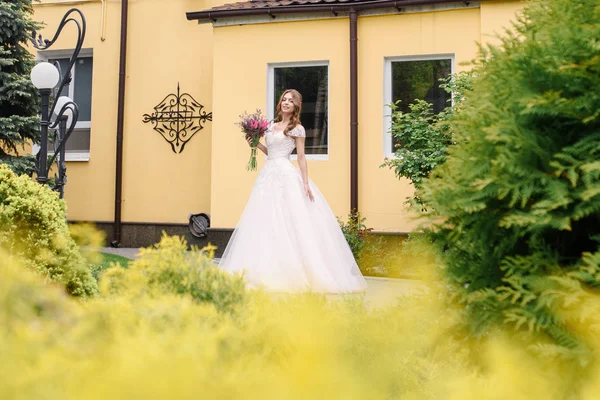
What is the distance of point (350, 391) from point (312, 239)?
5.59 meters

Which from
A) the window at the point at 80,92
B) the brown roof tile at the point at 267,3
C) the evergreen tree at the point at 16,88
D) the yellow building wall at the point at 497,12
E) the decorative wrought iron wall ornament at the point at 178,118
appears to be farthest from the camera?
the window at the point at 80,92

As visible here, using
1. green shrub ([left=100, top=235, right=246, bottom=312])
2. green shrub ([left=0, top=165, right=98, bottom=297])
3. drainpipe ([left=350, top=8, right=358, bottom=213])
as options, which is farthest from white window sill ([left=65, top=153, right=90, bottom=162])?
green shrub ([left=100, top=235, right=246, bottom=312])

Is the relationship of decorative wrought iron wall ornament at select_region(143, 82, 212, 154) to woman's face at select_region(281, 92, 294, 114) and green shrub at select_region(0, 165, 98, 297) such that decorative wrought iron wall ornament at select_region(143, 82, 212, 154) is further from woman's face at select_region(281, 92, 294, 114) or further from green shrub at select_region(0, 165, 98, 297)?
green shrub at select_region(0, 165, 98, 297)

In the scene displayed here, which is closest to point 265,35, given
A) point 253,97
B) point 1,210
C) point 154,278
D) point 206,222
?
point 253,97

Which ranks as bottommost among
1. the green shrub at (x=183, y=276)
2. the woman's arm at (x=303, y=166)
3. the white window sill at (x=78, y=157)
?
the green shrub at (x=183, y=276)

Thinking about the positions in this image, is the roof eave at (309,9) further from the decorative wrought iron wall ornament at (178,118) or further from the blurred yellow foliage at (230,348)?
the blurred yellow foliage at (230,348)

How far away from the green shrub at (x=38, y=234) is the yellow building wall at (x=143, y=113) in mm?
7589

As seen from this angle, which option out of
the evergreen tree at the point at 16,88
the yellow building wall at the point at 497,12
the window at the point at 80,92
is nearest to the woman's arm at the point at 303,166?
the yellow building wall at the point at 497,12

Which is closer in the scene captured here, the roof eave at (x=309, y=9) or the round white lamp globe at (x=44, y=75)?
the round white lamp globe at (x=44, y=75)

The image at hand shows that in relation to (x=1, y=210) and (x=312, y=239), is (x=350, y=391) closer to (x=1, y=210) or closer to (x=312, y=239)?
(x=1, y=210)

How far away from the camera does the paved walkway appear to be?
2592 mm

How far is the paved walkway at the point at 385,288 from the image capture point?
2.59 metres

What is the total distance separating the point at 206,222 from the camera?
36.1ft

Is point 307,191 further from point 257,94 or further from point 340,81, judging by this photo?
point 257,94
